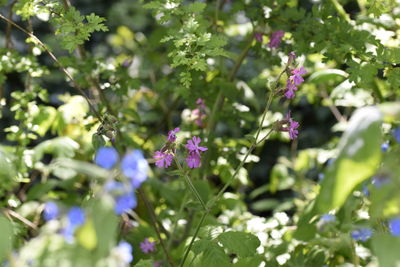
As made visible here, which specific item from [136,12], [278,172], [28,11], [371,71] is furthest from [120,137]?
[136,12]

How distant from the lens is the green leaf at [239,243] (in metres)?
1.25

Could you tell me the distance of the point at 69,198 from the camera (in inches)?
81.6

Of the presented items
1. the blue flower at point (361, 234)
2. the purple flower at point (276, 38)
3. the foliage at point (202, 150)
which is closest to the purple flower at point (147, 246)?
the foliage at point (202, 150)

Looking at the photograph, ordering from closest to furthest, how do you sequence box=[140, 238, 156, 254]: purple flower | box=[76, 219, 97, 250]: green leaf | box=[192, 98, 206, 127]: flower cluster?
box=[76, 219, 97, 250]: green leaf → box=[140, 238, 156, 254]: purple flower → box=[192, 98, 206, 127]: flower cluster

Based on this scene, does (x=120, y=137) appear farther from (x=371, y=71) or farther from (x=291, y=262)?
(x=371, y=71)

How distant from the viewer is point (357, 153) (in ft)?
2.13

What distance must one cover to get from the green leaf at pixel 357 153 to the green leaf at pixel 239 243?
1.93ft

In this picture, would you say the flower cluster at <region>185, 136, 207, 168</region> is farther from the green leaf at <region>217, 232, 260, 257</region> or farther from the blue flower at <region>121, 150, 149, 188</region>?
the blue flower at <region>121, 150, 149, 188</region>

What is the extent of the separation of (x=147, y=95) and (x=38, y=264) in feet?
6.01

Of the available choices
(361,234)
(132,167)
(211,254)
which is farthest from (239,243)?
(132,167)

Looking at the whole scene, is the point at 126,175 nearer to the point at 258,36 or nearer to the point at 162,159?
the point at 162,159

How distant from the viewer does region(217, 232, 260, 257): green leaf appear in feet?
4.10

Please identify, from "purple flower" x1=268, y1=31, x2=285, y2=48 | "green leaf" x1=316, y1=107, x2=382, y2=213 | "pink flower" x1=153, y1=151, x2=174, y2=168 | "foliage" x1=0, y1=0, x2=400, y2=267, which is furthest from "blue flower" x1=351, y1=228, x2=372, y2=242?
"green leaf" x1=316, y1=107, x2=382, y2=213

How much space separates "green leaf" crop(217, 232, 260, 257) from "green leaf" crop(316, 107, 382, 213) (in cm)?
59
